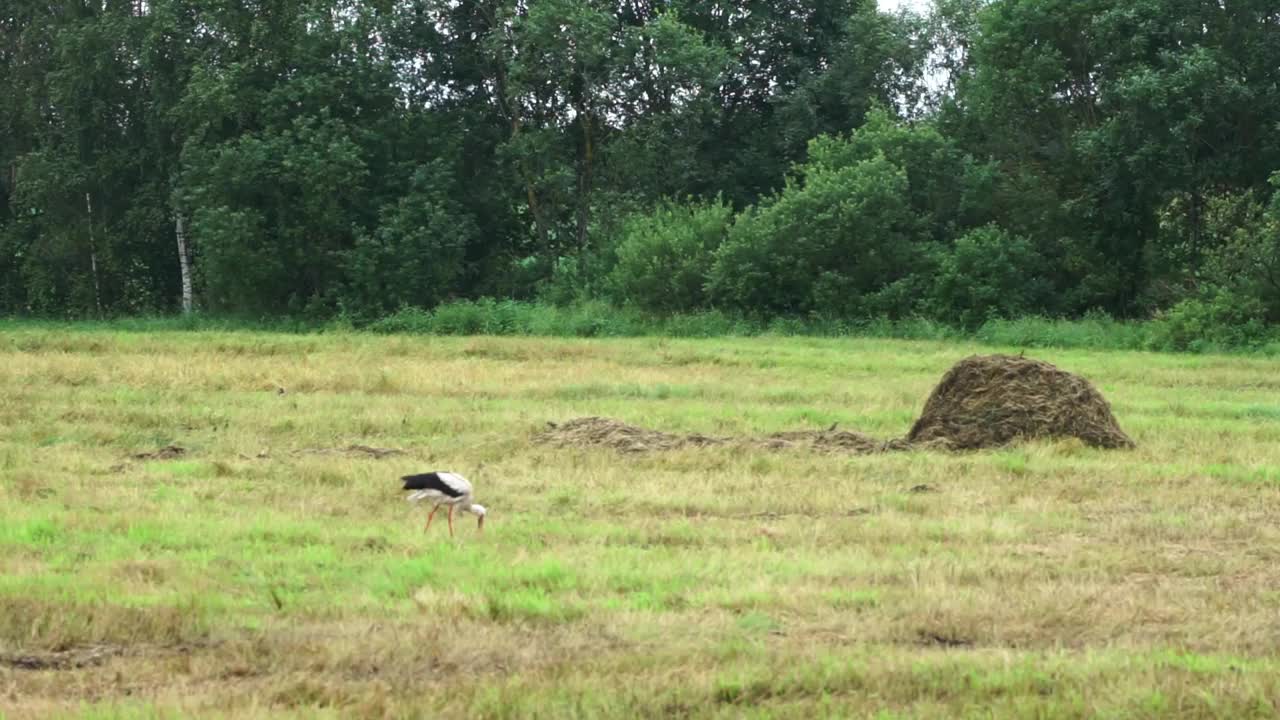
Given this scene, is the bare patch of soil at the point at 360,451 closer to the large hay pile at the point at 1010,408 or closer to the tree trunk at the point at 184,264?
the large hay pile at the point at 1010,408

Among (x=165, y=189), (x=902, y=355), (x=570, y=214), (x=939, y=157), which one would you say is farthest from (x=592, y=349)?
(x=165, y=189)

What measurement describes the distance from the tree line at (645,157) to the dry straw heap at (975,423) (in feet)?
54.9

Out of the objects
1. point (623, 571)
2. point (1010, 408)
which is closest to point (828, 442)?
point (1010, 408)

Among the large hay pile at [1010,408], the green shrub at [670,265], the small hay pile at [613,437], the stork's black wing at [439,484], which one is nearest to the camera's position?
the stork's black wing at [439,484]

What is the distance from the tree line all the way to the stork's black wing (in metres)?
25.0

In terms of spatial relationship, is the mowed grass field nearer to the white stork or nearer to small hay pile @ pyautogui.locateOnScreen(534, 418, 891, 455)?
the white stork

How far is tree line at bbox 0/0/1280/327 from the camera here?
34.9 meters

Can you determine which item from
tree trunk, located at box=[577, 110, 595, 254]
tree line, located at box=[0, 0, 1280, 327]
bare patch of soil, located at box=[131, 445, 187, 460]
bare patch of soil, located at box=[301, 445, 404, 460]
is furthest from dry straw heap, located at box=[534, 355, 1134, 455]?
tree trunk, located at box=[577, 110, 595, 254]

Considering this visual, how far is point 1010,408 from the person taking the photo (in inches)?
640

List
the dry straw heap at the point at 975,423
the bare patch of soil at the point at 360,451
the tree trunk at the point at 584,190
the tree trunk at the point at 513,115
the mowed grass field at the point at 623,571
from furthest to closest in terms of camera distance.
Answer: the tree trunk at the point at 584,190 < the tree trunk at the point at 513,115 < the dry straw heap at the point at 975,423 < the bare patch of soil at the point at 360,451 < the mowed grass field at the point at 623,571

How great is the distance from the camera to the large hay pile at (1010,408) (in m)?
16.0

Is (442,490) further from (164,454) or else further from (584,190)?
(584,190)

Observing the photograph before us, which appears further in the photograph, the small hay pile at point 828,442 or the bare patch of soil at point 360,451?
the small hay pile at point 828,442

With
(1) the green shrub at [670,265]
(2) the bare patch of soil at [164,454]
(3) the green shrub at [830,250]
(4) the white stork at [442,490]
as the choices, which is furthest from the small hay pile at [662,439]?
(1) the green shrub at [670,265]
